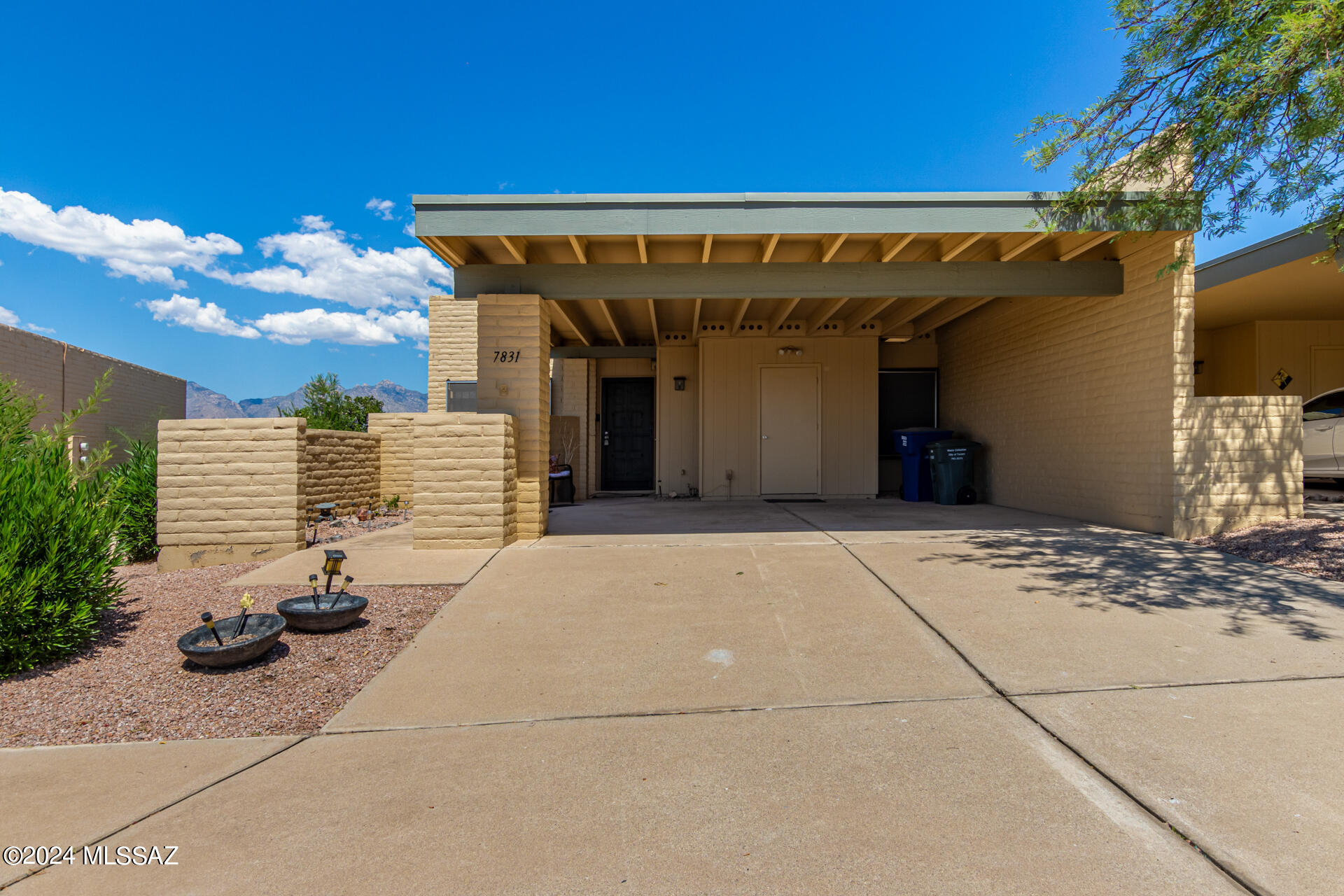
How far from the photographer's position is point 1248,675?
3080mm

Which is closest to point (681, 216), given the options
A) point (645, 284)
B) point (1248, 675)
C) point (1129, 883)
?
point (645, 284)

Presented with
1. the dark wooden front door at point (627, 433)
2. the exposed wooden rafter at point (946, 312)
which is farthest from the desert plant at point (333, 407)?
the exposed wooden rafter at point (946, 312)

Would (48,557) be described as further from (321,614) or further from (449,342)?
(449,342)

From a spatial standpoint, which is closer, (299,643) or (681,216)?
(299,643)

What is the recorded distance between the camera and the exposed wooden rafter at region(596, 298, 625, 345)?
8797mm

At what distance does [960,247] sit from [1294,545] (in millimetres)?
4061

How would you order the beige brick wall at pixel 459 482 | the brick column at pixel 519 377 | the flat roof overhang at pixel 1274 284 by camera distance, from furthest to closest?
the flat roof overhang at pixel 1274 284
the brick column at pixel 519 377
the beige brick wall at pixel 459 482

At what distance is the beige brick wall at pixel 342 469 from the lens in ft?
26.2

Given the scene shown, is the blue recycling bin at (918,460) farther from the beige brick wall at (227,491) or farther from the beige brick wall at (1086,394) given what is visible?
the beige brick wall at (227,491)

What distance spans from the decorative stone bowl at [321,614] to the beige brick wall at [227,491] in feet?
7.73

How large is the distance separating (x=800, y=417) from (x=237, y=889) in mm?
10121

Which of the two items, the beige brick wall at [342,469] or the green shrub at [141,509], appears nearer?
the green shrub at [141,509]

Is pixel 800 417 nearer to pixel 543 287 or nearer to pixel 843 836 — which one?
pixel 543 287

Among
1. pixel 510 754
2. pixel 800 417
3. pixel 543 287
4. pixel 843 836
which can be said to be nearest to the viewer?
pixel 843 836
